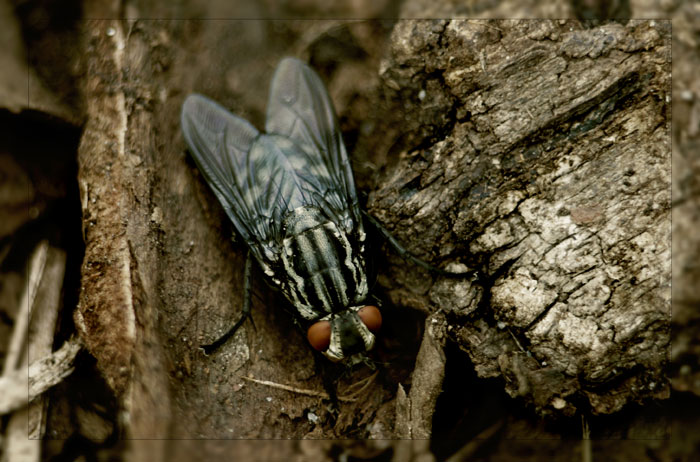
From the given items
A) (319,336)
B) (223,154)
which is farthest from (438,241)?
(223,154)

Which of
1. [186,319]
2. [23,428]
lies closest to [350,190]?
[186,319]

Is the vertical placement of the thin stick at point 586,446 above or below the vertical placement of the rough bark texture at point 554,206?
below

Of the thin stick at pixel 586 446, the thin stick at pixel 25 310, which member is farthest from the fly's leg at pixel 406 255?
the thin stick at pixel 25 310

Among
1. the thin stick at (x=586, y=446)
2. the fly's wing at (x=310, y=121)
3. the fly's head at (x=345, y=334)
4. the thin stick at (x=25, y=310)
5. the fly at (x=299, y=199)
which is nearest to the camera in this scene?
the thin stick at (x=586, y=446)

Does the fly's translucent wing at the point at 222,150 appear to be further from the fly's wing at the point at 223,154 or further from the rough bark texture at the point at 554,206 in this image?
the rough bark texture at the point at 554,206

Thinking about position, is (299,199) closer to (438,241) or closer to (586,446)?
(438,241)

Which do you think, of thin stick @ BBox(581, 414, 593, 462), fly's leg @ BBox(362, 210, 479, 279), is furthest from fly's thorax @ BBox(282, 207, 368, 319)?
thin stick @ BBox(581, 414, 593, 462)

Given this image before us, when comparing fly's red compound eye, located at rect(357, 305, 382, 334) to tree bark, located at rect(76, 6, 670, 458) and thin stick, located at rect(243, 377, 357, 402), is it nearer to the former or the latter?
tree bark, located at rect(76, 6, 670, 458)
